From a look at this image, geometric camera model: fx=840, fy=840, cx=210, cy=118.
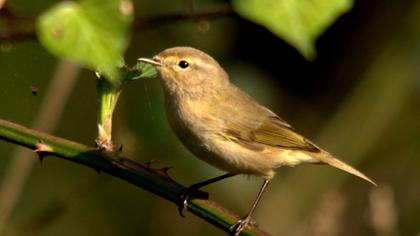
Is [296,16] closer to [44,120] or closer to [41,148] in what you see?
[41,148]

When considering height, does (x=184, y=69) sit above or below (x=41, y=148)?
above

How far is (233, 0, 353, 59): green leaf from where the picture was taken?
5.57 feet

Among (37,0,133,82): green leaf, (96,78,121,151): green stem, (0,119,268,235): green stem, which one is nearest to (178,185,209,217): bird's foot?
(0,119,268,235): green stem

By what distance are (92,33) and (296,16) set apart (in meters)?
0.43

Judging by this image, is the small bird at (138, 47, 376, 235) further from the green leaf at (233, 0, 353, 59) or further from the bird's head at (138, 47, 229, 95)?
the green leaf at (233, 0, 353, 59)

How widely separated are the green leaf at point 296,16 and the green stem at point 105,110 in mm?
1044

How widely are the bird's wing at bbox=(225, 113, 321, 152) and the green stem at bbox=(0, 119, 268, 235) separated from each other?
137 centimetres

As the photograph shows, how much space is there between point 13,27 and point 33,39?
11 centimetres

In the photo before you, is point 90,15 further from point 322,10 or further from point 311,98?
point 311,98

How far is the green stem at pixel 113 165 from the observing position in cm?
260

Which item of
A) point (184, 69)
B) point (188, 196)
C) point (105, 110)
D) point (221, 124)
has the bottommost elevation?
point (188, 196)

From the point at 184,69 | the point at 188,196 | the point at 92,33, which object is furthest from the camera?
the point at 184,69

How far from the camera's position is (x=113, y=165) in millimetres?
2693

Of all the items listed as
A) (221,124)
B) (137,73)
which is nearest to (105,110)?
(137,73)
